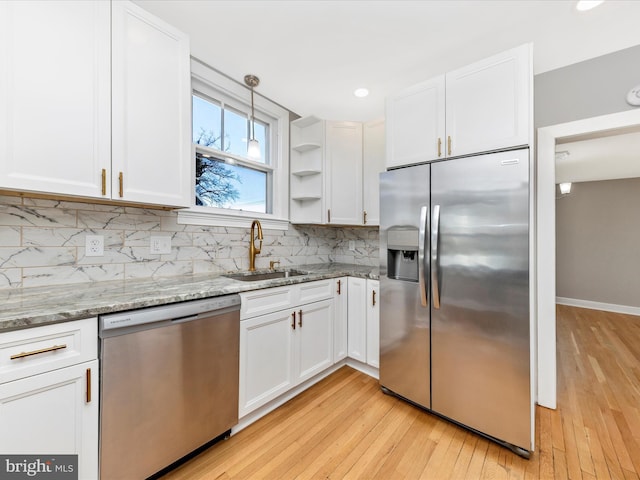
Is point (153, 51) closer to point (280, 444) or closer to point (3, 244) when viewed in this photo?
point (3, 244)

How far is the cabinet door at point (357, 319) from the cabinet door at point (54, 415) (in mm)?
1820

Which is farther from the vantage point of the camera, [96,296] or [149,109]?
[149,109]

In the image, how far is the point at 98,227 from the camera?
164cm

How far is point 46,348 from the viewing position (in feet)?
3.32

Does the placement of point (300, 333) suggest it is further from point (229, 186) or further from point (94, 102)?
point (94, 102)

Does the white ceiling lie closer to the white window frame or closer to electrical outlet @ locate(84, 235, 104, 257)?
the white window frame

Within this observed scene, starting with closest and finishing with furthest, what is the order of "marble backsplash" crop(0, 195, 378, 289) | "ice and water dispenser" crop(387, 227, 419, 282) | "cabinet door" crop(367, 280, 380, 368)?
"marble backsplash" crop(0, 195, 378, 289) < "ice and water dispenser" crop(387, 227, 419, 282) < "cabinet door" crop(367, 280, 380, 368)

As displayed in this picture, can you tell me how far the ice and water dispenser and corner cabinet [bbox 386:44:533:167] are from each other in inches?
21.0

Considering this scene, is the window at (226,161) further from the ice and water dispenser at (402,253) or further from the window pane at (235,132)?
the ice and water dispenser at (402,253)

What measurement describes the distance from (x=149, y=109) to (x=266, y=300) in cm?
135

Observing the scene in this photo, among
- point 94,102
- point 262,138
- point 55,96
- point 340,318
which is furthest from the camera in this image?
point 262,138

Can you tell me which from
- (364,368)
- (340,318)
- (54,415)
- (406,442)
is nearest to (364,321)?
(340,318)

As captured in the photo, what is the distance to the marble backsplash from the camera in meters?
1.39

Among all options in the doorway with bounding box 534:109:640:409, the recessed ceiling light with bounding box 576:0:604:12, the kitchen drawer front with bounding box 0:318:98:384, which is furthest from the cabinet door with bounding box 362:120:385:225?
the kitchen drawer front with bounding box 0:318:98:384
